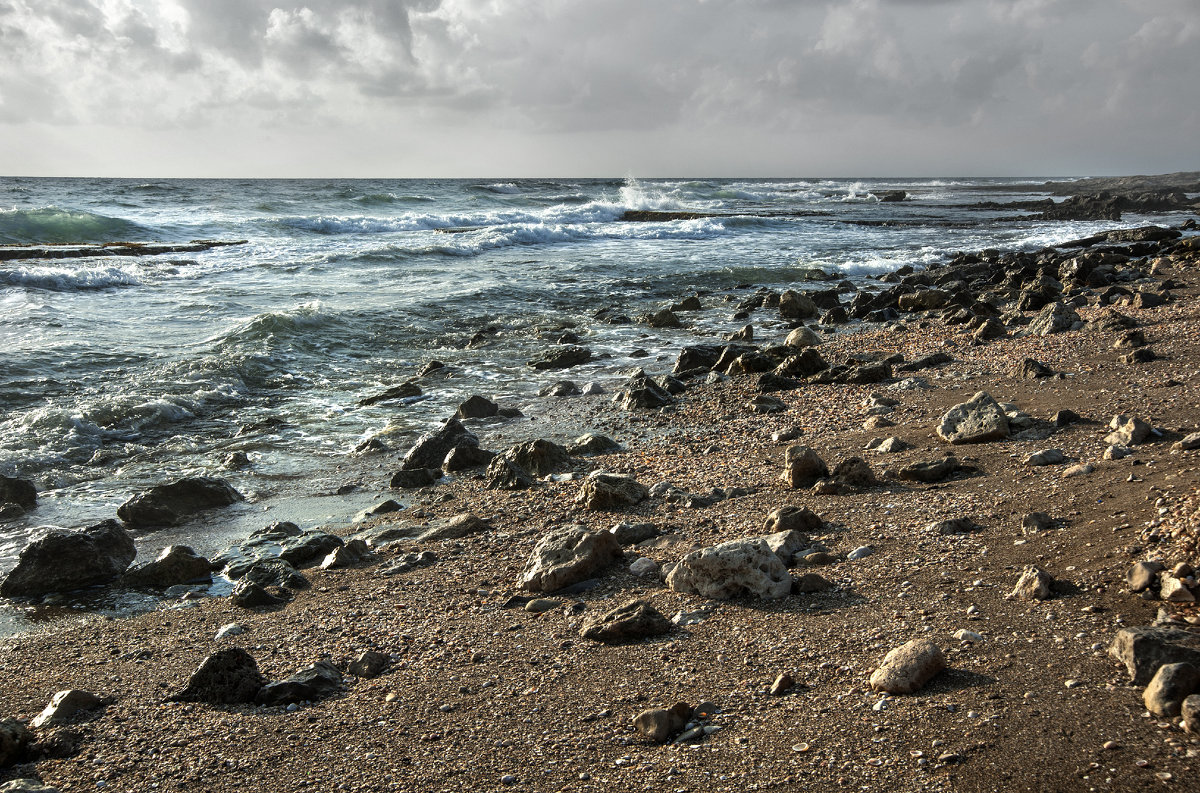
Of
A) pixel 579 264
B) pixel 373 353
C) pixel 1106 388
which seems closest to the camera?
pixel 1106 388

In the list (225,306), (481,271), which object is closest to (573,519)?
(225,306)

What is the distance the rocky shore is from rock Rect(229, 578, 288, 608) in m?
0.03

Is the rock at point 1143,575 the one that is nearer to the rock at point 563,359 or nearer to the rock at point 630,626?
the rock at point 630,626

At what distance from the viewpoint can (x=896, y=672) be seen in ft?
9.16

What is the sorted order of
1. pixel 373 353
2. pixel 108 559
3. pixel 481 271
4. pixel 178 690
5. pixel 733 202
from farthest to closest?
pixel 733 202 → pixel 481 271 → pixel 373 353 → pixel 108 559 → pixel 178 690

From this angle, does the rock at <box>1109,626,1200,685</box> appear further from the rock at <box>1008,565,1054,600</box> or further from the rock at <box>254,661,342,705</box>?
the rock at <box>254,661,342,705</box>

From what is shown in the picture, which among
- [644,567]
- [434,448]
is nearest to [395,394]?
[434,448]

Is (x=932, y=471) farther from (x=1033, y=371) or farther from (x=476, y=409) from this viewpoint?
(x=476, y=409)

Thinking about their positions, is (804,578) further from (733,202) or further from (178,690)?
(733,202)

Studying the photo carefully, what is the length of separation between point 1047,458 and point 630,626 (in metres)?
2.93

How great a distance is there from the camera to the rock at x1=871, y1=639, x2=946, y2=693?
Answer: 2.75 meters

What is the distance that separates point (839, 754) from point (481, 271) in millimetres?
20482

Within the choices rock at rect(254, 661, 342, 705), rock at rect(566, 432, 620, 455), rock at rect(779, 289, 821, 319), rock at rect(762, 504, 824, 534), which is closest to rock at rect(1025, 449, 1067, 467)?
rock at rect(762, 504, 824, 534)

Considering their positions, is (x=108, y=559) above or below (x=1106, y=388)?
below
